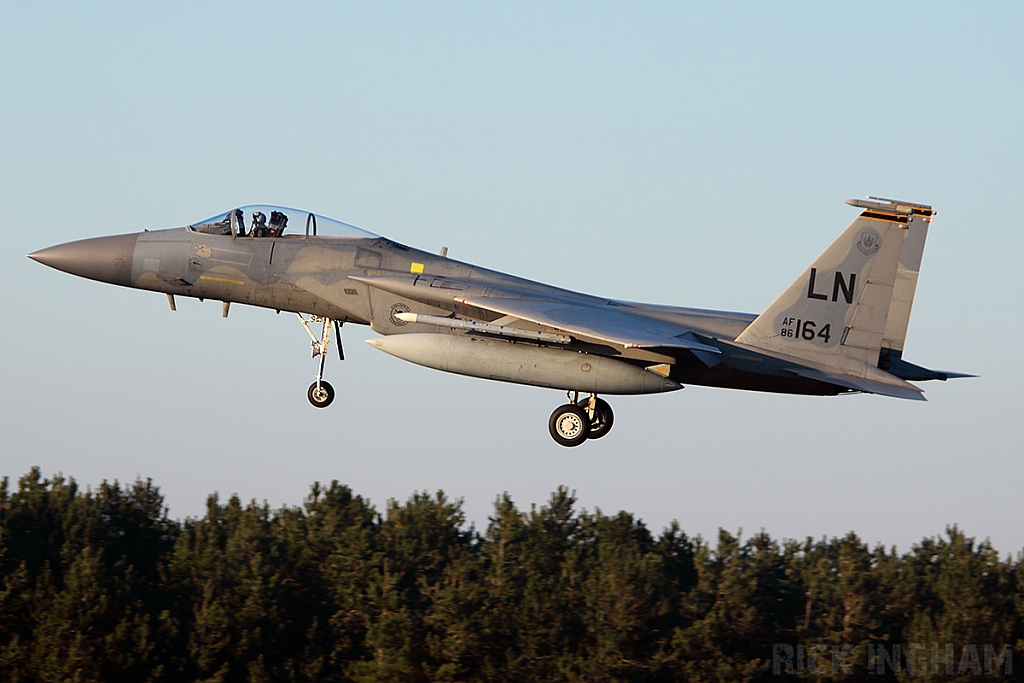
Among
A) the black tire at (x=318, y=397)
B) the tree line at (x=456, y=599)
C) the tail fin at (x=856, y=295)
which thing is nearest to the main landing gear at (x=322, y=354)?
the black tire at (x=318, y=397)

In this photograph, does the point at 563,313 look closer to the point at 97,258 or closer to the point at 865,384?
the point at 865,384

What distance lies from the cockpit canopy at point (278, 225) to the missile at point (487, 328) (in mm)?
2541

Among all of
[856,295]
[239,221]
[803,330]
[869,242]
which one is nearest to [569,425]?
[803,330]

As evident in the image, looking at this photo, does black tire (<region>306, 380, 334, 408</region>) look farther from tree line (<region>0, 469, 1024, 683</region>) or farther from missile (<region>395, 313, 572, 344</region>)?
tree line (<region>0, 469, 1024, 683</region>)

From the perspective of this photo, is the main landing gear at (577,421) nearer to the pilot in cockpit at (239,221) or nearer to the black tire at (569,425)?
the black tire at (569,425)

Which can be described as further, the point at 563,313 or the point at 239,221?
the point at 239,221

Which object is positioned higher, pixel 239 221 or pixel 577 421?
pixel 239 221

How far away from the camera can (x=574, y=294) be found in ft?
69.9

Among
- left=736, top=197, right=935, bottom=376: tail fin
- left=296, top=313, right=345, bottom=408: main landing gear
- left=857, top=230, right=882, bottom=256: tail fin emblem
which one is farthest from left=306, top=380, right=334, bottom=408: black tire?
left=857, top=230, right=882, bottom=256: tail fin emblem

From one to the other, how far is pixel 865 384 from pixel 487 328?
5.96m

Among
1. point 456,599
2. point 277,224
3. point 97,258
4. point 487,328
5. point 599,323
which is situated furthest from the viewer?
point 456,599

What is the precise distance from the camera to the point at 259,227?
2156cm

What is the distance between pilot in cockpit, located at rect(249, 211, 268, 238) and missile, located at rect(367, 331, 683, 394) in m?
3.48

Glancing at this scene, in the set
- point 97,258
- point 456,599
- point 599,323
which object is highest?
point 599,323
